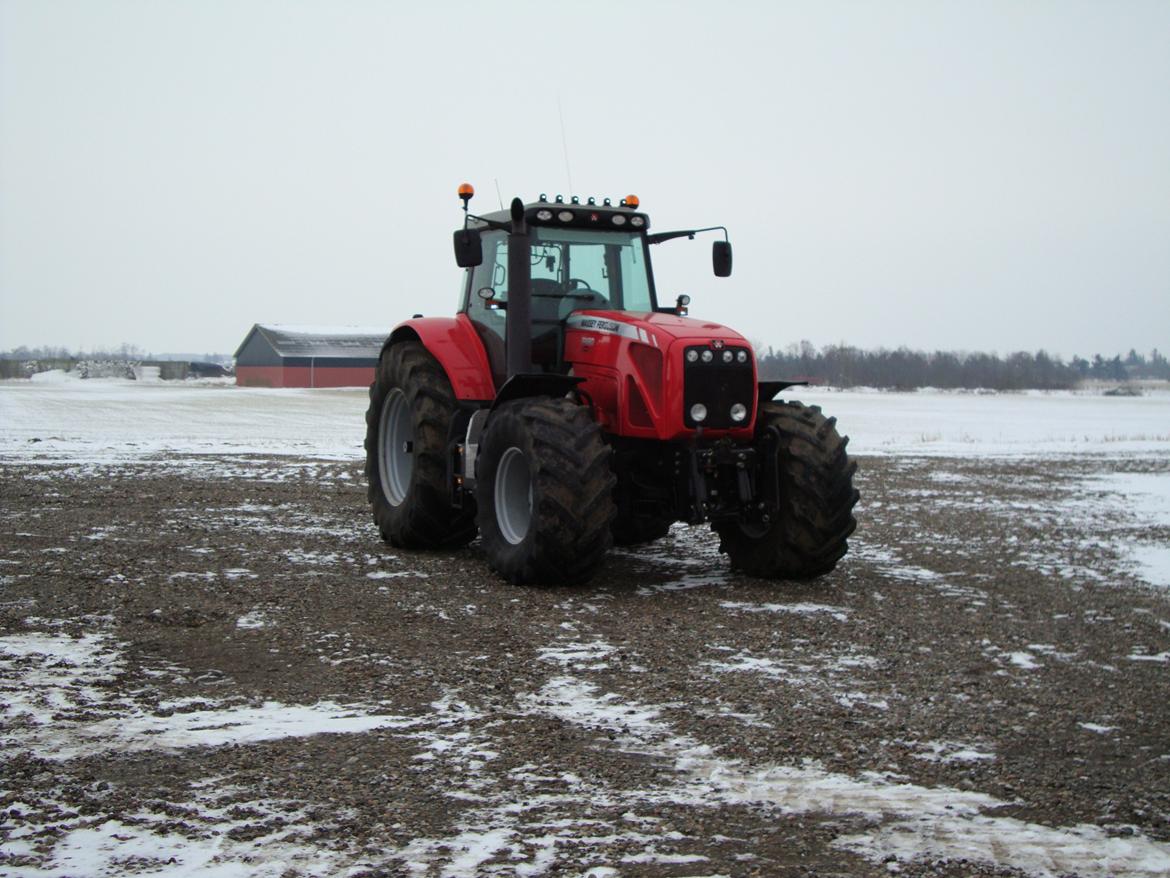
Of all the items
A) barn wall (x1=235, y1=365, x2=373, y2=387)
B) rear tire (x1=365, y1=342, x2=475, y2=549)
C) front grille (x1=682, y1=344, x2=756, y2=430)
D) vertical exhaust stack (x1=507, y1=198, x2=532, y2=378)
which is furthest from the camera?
barn wall (x1=235, y1=365, x2=373, y2=387)

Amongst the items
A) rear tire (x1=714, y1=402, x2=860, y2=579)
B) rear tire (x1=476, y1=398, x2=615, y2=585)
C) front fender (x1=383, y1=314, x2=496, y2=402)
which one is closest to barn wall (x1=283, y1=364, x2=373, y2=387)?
front fender (x1=383, y1=314, x2=496, y2=402)

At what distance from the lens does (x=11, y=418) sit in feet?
98.0

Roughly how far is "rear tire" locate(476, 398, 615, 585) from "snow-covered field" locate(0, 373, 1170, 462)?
1197cm

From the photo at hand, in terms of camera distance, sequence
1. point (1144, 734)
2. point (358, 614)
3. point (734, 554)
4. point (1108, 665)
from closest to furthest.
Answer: point (1144, 734), point (1108, 665), point (358, 614), point (734, 554)

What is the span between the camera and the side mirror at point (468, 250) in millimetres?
9648

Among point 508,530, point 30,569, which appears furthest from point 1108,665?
point 30,569

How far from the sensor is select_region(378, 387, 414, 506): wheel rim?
11430mm

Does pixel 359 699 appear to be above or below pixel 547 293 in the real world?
below

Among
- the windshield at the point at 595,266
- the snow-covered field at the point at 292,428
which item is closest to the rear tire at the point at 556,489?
the windshield at the point at 595,266

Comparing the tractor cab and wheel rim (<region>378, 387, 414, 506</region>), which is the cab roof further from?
wheel rim (<region>378, 387, 414, 506</region>)

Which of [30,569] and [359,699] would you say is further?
[30,569]

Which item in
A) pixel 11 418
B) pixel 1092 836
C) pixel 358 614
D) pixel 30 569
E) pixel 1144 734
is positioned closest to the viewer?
pixel 1092 836

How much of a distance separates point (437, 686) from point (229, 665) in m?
1.15

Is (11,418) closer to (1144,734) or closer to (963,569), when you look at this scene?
(963,569)
